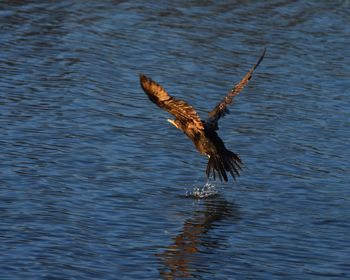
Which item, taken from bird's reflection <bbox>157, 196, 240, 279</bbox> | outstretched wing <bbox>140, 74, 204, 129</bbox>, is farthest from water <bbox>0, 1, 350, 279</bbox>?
outstretched wing <bbox>140, 74, 204, 129</bbox>

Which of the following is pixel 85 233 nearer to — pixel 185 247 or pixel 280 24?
pixel 185 247

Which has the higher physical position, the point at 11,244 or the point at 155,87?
the point at 155,87

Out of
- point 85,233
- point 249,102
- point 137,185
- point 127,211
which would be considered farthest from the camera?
point 249,102

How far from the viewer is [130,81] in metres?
22.1

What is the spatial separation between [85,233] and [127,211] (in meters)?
1.16

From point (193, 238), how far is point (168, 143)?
4.55 meters

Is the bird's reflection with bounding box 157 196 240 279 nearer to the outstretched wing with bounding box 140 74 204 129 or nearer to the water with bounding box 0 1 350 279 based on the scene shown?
the water with bounding box 0 1 350 279

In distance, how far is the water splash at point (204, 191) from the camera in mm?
15980

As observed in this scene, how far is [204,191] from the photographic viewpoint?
16.2 metres

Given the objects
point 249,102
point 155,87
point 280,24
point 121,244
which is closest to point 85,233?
point 121,244

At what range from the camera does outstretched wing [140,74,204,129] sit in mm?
12930

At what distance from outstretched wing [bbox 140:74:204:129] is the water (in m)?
1.39

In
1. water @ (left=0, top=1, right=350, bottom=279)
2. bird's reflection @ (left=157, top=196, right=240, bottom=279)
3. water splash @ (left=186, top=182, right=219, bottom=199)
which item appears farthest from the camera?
water splash @ (left=186, top=182, right=219, bottom=199)

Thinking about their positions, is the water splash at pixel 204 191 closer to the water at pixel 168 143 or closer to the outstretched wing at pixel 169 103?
the water at pixel 168 143
